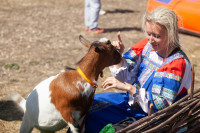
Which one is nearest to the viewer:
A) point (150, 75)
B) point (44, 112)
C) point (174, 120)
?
point (44, 112)

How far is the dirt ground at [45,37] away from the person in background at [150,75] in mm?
210

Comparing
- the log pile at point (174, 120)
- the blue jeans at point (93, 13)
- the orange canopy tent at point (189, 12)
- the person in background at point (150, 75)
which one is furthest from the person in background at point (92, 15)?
the log pile at point (174, 120)

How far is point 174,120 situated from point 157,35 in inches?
30.2

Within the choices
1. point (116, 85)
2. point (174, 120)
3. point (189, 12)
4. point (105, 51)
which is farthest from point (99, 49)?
point (189, 12)

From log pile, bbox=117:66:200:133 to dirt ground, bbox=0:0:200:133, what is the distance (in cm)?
53

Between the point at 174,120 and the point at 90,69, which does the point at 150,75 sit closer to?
the point at 174,120

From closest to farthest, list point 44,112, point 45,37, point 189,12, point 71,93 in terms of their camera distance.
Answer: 1. point 71,93
2. point 44,112
3. point 45,37
4. point 189,12

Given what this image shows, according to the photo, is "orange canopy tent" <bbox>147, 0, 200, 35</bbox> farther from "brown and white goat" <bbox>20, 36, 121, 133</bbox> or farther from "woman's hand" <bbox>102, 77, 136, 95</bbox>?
"brown and white goat" <bbox>20, 36, 121, 133</bbox>

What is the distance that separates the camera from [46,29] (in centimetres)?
664

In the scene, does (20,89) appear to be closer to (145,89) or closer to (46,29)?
(145,89)

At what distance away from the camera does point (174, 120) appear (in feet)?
7.94

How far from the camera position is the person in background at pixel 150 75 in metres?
2.37

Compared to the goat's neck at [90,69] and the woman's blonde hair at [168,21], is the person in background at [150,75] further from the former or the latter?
the goat's neck at [90,69]

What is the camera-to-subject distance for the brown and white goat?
7.09 ft
